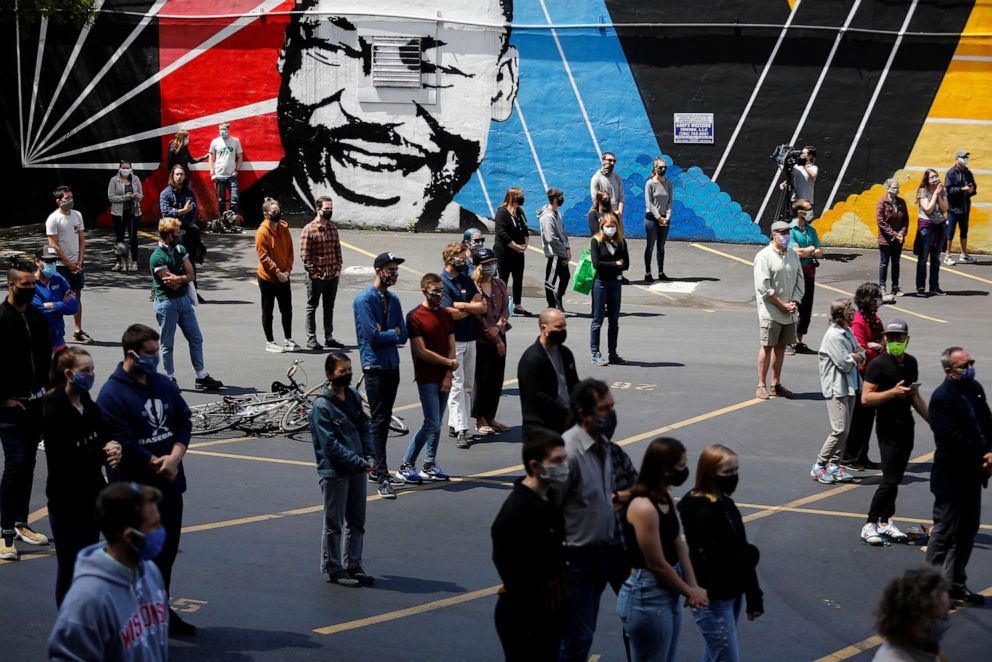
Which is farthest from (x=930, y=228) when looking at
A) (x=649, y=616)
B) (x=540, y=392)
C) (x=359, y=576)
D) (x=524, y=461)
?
(x=524, y=461)

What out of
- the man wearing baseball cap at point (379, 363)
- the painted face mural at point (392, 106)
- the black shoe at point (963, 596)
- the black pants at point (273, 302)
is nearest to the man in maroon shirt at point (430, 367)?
the man wearing baseball cap at point (379, 363)

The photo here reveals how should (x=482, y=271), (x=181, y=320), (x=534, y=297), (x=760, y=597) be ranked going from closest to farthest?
(x=760, y=597)
(x=482, y=271)
(x=181, y=320)
(x=534, y=297)

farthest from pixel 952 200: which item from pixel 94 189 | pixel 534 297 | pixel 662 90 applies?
pixel 94 189

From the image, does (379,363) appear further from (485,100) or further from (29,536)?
(485,100)

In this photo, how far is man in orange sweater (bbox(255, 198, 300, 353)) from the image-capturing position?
17.5 meters

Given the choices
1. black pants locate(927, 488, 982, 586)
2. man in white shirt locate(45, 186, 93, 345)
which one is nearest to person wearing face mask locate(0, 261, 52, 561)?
black pants locate(927, 488, 982, 586)

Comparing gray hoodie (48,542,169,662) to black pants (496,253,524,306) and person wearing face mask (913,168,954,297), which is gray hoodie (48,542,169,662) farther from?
person wearing face mask (913,168,954,297)

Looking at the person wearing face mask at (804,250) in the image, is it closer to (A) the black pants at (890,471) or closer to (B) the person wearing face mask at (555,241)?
(B) the person wearing face mask at (555,241)

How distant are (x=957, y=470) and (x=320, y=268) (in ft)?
34.1

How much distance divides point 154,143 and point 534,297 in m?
10.2

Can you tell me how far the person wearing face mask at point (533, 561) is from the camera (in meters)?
6.71

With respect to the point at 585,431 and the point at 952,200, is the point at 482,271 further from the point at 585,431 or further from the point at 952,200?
the point at 952,200

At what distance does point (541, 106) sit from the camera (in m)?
26.3

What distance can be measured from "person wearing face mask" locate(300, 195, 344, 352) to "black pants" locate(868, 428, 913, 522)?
357 inches
